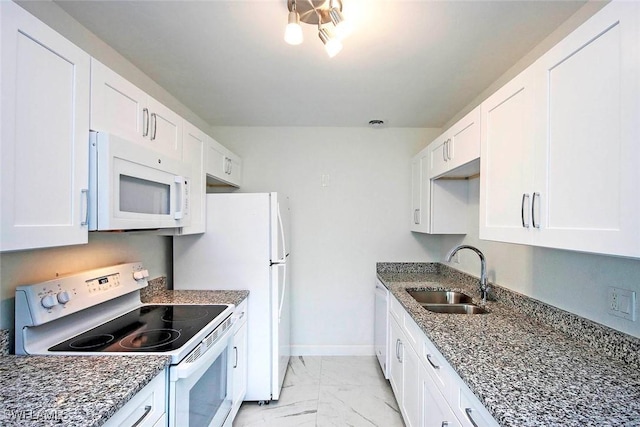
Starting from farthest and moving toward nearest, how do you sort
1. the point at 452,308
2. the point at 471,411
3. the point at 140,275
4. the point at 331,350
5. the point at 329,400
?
the point at 331,350 < the point at 329,400 < the point at 452,308 < the point at 140,275 < the point at 471,411

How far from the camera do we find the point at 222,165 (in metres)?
2.83

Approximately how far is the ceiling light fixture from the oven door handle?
1.44 m

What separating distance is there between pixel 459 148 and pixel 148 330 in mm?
2078

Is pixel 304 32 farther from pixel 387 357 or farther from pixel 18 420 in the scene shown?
pixel 387 357

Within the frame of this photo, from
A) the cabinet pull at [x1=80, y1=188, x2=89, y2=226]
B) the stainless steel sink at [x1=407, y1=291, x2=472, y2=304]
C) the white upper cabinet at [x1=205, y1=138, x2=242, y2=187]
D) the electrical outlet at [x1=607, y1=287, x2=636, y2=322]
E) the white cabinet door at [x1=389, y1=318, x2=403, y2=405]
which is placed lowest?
the white cabinet door at [x1=389, y1=318, x2=403, y2=405]

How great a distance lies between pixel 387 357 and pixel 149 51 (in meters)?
2.74

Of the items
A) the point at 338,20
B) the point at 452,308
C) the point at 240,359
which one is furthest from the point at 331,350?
the point at 338,20

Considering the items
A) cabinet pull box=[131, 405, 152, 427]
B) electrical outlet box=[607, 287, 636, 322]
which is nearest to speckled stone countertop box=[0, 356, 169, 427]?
cabinet pull box=[131, 405, 152, 427]

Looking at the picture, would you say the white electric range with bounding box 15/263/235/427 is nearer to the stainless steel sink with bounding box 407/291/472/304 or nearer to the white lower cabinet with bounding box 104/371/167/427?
the white lower cabinet with bounding box 104/371/167/427

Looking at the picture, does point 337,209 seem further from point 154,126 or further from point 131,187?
point 131,187

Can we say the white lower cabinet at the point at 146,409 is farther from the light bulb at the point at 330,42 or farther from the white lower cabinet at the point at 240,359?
the light bulb at the point at 330,42

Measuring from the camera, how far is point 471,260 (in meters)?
2.62

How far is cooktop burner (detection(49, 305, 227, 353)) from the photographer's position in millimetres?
1417

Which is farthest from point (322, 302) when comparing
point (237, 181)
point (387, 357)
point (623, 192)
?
point (623, 192)
